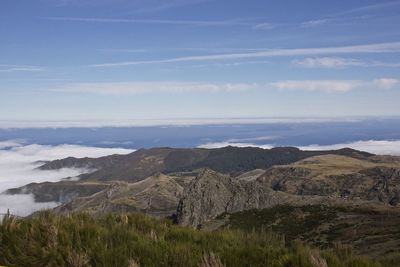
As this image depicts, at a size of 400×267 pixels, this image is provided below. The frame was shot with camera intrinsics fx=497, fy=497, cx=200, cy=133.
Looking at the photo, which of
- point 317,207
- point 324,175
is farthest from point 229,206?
point 324,175

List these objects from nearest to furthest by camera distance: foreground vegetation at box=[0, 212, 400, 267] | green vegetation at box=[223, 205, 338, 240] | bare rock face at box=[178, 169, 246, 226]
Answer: foreground vegetation at box=[0, 212, 400, 267] < green vegetation at box=[223, 205, 338, 240] < bare rock face at box=[178, 169, 246, 226]

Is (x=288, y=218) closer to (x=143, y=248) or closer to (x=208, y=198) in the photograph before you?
(x=208, y=198)

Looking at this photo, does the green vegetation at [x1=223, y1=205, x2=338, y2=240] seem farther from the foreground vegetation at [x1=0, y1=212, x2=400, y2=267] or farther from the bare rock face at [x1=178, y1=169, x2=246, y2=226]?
the foreground vegetation at [x1=0, y1=212, x2=400, y2=267]

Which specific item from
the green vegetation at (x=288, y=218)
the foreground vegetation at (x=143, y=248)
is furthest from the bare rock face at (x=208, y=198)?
the foreground vegetation at (x=143, y=248)

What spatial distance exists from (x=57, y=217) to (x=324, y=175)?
7625 inches

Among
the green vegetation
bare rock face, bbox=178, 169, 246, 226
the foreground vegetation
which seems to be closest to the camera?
the foreground vegetation

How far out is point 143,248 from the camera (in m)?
9.05

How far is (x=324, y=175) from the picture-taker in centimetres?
19738

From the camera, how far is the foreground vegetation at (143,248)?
8.41 metres

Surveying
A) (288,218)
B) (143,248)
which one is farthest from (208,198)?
(143,248)

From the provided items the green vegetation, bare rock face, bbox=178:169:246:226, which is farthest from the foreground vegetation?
bare rock face, bbox=178:169:246:226

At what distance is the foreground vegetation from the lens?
8.41m

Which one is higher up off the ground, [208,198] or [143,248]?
[143,248]

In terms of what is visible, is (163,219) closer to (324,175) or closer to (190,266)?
(190,266)
